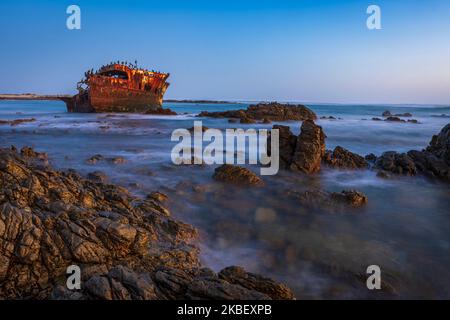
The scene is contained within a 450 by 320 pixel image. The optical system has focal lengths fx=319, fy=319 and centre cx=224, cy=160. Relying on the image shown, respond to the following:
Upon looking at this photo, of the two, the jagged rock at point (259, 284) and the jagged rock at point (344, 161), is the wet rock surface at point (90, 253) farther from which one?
the jagged rock at point (344, 161)

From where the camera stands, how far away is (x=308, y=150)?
1257cm

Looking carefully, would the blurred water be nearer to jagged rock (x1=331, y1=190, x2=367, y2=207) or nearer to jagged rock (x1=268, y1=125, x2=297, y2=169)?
jagged rock (x1=331, y1=190, x2=367, y2=207)

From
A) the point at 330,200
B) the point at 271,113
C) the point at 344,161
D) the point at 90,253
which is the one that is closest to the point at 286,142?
the point at 344,161

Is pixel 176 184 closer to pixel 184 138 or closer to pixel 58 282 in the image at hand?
pixel 58 282

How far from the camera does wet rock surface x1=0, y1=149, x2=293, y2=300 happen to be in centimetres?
400

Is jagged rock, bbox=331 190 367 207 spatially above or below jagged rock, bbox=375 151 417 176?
below

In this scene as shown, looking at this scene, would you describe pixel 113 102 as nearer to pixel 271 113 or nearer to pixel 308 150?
pixel 271 113

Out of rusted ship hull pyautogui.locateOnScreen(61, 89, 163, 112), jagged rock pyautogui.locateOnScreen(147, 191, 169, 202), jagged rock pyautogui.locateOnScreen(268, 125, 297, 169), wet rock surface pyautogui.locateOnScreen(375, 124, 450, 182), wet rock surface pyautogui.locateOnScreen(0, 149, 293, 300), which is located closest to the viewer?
wet rock surface pyautogui.locateOnScreen(0, 149, 293, 300)

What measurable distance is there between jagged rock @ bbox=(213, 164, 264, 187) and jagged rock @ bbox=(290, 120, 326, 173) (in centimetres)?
216

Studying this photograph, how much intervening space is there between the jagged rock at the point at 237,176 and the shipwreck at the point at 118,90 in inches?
1458

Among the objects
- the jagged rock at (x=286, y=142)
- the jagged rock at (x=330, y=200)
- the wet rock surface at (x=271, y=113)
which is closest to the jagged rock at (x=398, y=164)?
the jagged rock at (x=286, y=142)

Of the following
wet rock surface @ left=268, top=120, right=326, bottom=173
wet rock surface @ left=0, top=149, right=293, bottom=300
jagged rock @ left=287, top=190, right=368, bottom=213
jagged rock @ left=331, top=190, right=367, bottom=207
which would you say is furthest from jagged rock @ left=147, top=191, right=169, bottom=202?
wet rock surface @ left=268, top=120, right=326, bottom=173

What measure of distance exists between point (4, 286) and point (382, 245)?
6551 mm
